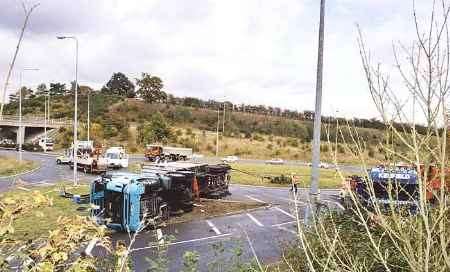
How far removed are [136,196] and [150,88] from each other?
83.8 metres

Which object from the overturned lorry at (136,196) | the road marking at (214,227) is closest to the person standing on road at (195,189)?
the overturned lorry at (136,196)

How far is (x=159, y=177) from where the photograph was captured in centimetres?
1894

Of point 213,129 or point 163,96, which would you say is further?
point 163,96

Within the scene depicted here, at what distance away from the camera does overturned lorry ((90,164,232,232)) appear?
16.7 metres

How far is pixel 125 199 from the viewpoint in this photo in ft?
54.6

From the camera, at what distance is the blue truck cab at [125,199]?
16.7 m

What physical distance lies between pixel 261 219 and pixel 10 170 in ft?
90.7

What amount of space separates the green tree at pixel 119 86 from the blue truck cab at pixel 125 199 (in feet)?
319

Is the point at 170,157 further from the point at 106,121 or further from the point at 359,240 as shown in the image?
the point at 359,240

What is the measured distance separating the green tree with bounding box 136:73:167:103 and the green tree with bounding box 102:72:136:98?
13.6 meters

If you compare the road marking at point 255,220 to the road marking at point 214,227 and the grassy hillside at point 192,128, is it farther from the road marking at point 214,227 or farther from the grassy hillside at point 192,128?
the grassy hillside at point 192,128

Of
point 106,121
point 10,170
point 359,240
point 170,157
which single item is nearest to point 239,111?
point 106,121

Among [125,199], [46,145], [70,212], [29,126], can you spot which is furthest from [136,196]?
[29,126]

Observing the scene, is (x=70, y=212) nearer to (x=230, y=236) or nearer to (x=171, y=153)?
(x=230, y=236)
